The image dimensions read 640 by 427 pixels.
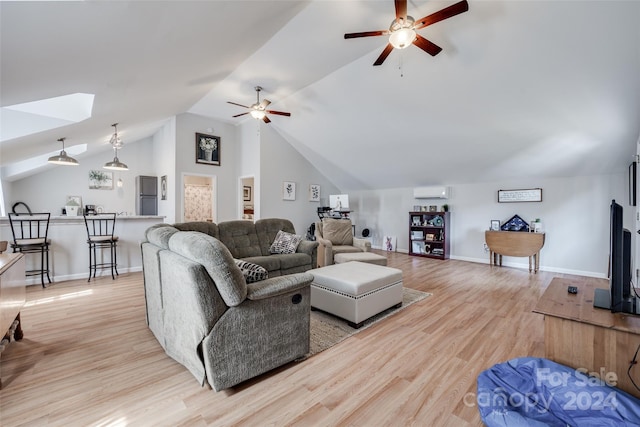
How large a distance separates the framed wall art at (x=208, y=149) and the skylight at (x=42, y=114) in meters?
2.82

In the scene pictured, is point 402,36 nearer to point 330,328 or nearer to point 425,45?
point 425,45

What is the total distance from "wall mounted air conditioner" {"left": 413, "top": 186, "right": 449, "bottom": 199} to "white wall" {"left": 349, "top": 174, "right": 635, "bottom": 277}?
0.59 feet

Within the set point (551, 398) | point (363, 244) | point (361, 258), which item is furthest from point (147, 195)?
point (551, 398)

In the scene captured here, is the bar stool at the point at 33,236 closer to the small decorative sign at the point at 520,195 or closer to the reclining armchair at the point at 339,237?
the reclining armchair at the point at 339,237

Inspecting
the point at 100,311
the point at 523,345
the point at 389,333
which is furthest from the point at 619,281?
the point at 100,311

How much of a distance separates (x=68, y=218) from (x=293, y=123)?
165 inches

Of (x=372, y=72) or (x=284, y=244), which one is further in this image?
(x=284, y=244)

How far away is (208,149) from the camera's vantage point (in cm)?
621

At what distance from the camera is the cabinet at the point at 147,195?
6590mm

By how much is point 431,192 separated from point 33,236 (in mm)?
7116

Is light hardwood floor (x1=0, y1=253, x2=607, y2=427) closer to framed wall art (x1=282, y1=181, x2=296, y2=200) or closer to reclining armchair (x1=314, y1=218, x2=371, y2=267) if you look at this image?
reclining armchair (x1=314, y1=218, x2=371, y2=267)

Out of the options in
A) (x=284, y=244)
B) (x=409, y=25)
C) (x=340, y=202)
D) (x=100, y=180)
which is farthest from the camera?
(x=340, y=202)

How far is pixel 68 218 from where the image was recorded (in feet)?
13.4

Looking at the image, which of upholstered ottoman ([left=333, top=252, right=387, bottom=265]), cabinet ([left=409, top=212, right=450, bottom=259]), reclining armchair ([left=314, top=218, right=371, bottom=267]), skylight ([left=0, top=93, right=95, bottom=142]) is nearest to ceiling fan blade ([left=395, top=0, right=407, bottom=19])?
upholstered ottoman ([left=333, top=252, right=387, bottom=265])
